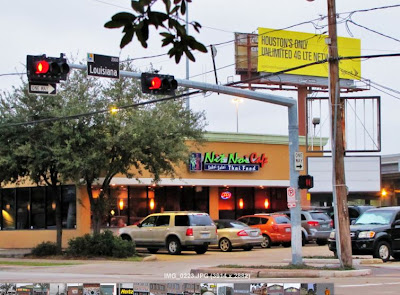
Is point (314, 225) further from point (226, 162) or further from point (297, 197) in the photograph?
point (297, 197)

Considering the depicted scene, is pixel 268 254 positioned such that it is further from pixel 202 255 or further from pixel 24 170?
pixel 24 170

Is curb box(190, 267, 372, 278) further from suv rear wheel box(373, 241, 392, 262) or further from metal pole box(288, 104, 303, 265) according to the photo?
suv rear wheel box(373, 241, 392, 262)

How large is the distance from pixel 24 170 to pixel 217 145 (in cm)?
1139

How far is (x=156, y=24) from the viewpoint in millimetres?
4566

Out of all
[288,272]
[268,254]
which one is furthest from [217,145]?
[288,272]

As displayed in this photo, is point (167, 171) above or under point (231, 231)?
above

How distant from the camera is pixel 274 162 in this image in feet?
124

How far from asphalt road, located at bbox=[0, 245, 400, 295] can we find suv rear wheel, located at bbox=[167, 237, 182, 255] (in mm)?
357

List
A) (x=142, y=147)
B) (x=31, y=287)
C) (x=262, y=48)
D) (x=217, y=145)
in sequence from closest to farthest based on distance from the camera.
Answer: (x=31, y=287), (x=142, y=147), (x=217, y=145), (x=262, y=48)

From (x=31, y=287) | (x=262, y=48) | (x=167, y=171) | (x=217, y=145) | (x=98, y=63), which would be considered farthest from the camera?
(x=262, y=48)

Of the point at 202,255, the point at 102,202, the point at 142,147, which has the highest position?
the point at 142,147

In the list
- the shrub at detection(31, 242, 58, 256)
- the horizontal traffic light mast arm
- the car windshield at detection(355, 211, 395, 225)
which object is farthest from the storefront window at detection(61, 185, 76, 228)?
the horizontal traffic light mast arm

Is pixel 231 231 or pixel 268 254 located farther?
pixel 231 231

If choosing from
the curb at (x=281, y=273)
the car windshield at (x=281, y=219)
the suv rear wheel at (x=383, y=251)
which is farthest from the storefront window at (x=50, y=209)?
the suv rear wheel at (x=383, y=251)
